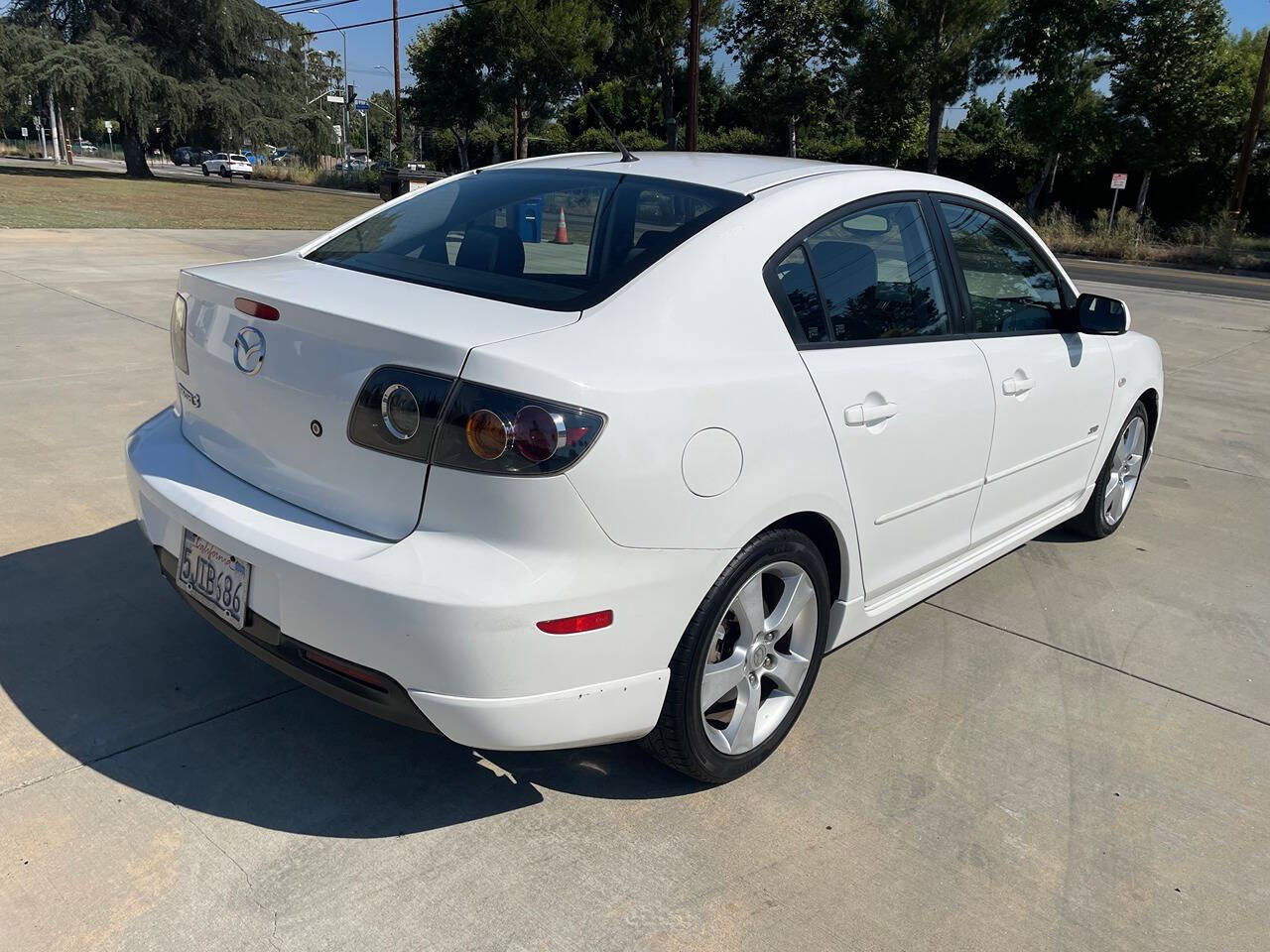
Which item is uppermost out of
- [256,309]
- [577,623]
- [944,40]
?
[944,40]

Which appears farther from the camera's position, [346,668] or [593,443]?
[346,668]

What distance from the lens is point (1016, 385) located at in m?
3.51

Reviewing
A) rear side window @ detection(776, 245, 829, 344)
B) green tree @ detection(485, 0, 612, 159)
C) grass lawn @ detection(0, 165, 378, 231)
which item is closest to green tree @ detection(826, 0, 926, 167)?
green tree @ detection(485, 0, 612, 159)

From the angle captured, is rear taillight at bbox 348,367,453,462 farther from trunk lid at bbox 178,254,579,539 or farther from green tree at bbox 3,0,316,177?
green tree at bbox 3,0,316,177

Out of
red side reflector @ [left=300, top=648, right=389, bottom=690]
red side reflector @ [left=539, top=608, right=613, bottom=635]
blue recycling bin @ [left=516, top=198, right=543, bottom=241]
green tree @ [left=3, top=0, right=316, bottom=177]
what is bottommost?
red side reflector @ [left=300, top=648, right=389, bottom=690]

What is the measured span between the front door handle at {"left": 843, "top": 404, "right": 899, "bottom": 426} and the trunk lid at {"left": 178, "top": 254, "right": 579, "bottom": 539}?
85cm

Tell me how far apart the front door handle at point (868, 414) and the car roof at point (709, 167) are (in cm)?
67

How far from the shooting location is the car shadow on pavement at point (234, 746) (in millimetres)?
2646

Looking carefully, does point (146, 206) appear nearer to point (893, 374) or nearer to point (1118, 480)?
point (1118, 480)

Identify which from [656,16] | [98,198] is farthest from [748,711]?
[656,16]

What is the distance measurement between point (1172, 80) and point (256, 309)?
109 feet

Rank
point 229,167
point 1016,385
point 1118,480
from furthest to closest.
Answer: point 229,167
point 1118,480
point 1016,385

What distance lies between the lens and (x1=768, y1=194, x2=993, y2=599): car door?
9.17 ft

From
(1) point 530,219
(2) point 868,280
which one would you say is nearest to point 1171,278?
(2) point 868,280
